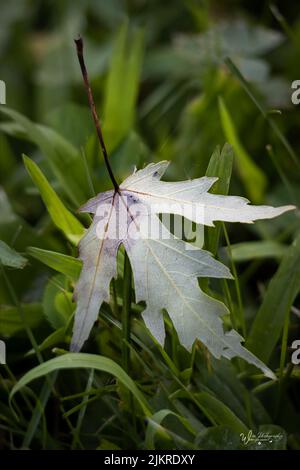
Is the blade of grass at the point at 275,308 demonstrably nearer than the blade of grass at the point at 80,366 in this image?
No

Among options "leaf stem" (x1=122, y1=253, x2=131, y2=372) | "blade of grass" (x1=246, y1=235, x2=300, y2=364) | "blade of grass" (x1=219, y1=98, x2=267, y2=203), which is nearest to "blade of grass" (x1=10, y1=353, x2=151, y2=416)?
"leaf stem" (x1=122, y1=253, x2=131, y2=372)

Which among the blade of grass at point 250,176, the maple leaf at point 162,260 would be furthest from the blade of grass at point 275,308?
the blade of grass at point 250,176

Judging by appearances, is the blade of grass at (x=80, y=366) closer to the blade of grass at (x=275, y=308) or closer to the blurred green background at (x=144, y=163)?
the blurred green background at (x=144, y=163)

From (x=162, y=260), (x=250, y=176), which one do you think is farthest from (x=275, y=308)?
(x=250, y=176)

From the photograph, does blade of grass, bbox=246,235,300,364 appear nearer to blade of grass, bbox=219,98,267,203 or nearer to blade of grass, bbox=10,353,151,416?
blade of grass, bbox=10,353,151,416

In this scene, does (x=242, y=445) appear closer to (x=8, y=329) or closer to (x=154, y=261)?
(x=154, y=261)
